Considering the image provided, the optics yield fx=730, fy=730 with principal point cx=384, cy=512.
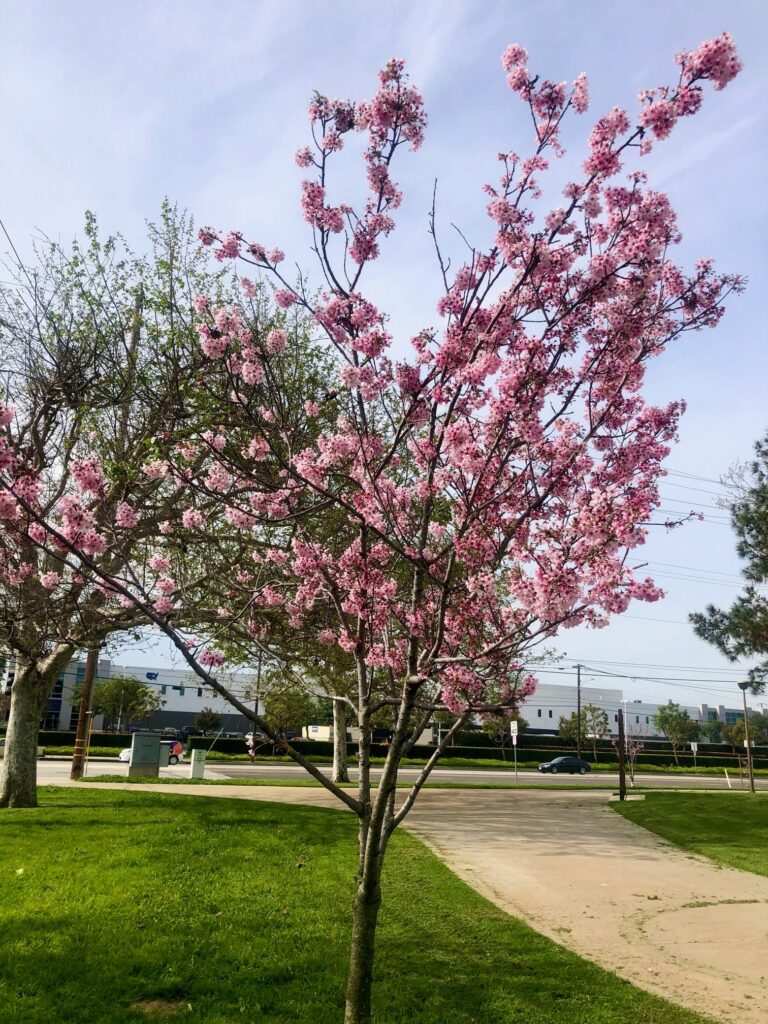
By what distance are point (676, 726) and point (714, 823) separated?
2275 inches

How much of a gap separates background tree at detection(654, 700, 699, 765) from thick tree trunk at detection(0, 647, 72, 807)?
62.7 m

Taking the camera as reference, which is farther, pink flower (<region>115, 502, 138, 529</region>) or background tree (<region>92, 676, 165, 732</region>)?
background tree (<region>92, 676, 165, 732</region>)

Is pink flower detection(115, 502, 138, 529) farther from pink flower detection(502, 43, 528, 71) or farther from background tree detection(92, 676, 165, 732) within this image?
background tree detection(92, 676, 165, 732)

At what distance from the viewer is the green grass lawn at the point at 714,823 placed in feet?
44.7

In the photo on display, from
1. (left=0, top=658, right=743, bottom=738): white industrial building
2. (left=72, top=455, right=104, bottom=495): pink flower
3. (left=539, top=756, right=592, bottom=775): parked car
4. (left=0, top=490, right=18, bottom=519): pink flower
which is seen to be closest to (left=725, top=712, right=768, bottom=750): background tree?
(left=0, top=658, right=743, bottom=738): white industrial building

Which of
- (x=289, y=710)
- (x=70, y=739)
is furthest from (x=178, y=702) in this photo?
(x=289, y=710)

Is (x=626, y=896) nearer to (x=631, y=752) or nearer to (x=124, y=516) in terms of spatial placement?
(x=124, y=516)

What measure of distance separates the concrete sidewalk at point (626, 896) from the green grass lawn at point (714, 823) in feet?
2.03

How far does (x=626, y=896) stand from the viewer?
9.66 meters

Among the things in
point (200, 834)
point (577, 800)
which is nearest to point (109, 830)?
point (200, 834)

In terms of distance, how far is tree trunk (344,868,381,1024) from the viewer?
4.29m

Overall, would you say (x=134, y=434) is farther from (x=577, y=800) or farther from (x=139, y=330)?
(x=577, y=800)

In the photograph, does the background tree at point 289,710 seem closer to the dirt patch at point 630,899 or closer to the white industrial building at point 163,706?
the dirt patch at point 630,899

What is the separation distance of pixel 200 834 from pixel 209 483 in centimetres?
749
